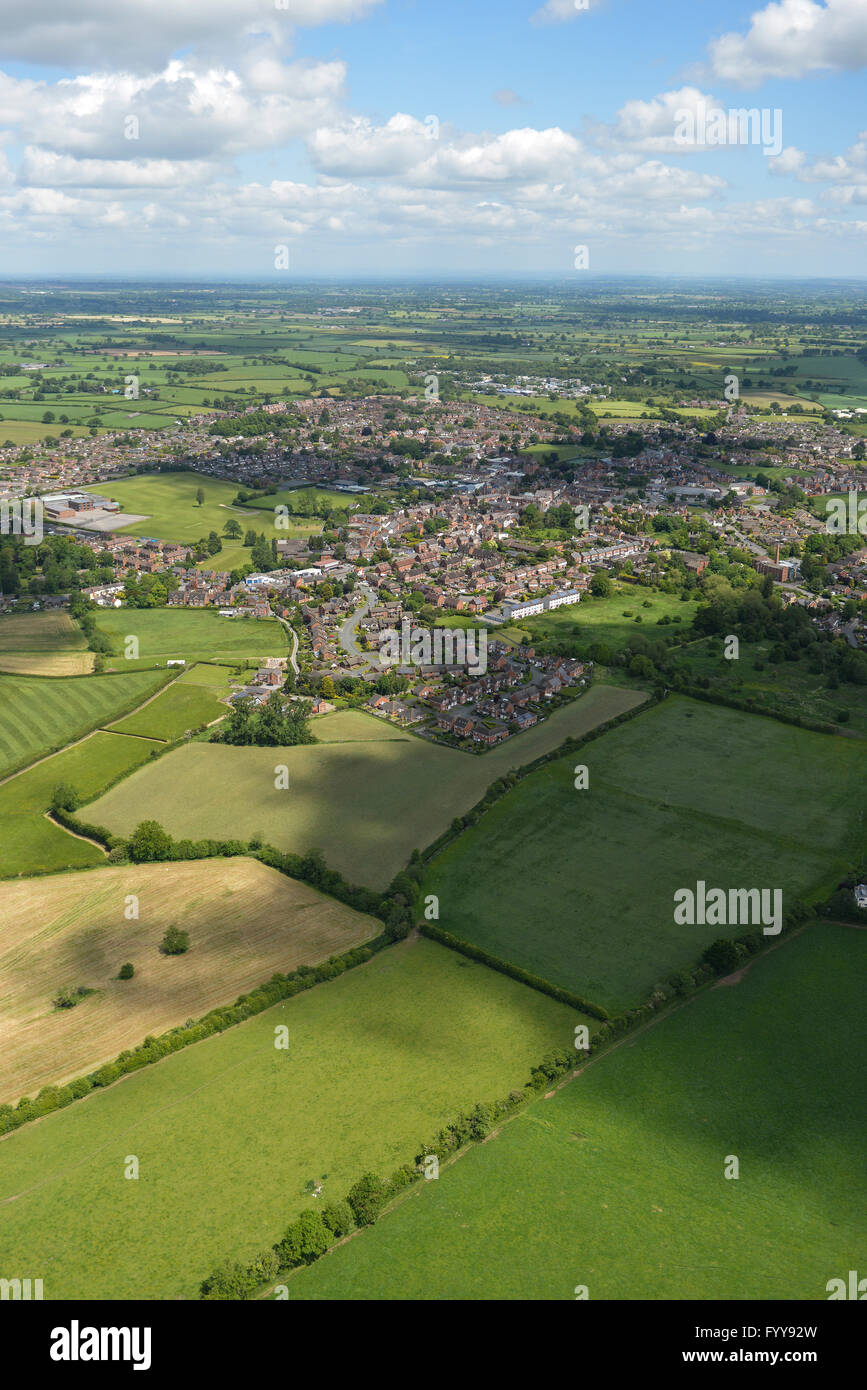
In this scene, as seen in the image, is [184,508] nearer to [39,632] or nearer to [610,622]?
[39,632]

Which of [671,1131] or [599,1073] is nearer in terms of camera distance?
[671,1131]

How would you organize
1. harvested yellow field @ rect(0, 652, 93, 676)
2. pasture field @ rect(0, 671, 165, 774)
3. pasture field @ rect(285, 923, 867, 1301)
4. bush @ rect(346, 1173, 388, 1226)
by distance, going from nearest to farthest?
pasture field @ rect(285, 923, 867, 1301), bush @ rect(346, 1173, 388, 1226), pasture field @ rect(0, 671, 165, 774), harvested yellow field @ rect(0, 652, 93, 676)

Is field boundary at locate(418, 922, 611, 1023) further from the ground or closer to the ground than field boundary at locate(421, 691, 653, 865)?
closer to the ground

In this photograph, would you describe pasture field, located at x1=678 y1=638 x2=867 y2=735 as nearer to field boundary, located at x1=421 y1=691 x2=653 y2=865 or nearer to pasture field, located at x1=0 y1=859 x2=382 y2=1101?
field boundary, located at x1=421 y1=691 x2=653 y2=865

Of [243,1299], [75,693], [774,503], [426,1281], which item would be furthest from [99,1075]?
[774,503]

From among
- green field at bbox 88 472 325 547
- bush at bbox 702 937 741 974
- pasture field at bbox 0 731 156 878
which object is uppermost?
green field at bbox 88 472 325 547

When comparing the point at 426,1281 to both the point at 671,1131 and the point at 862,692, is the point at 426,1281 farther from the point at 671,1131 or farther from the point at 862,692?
the point at 862,692

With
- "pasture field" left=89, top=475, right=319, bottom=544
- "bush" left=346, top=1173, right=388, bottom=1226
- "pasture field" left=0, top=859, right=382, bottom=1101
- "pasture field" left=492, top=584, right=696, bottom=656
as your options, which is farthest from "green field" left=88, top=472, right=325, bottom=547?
"bush" left=346, top=1173, right=388, bottom=1226
